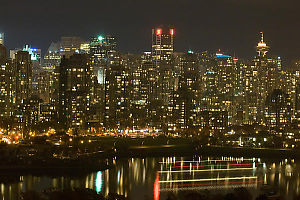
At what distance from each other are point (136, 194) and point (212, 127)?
3939cm

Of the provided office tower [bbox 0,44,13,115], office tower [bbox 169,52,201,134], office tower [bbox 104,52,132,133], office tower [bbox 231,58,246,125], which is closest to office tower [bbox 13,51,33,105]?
office tower [bbox 0,44,13,115]

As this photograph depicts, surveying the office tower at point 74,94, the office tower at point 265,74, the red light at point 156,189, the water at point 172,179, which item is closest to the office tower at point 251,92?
the office tower at point 265,74

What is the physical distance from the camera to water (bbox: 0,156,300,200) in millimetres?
29013

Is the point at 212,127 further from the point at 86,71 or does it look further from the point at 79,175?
the point at 79,175

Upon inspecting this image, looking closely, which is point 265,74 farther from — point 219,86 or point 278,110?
point 278,110

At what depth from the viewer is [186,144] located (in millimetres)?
50344

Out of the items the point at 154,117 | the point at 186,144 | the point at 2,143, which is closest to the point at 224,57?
the point at 154,117

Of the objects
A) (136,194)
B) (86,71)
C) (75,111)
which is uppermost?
(86,71)

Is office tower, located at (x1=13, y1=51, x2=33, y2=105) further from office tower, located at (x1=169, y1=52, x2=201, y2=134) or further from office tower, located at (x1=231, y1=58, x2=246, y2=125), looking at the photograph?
office tower, located at (x1=231, y1=58, x2=246, y2=125)

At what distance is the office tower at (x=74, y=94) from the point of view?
60219 millimetres

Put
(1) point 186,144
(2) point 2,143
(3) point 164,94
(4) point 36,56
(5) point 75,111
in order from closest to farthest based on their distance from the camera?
(2) point 2,143, (1) point 186,144, (5) point 75,111, (3) point 164,94, (4) point 36,56

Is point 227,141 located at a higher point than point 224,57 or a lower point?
lower

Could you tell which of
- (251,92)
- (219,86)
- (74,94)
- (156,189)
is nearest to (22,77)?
(74,94)

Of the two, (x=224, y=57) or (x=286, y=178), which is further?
(x=224, y=57)
